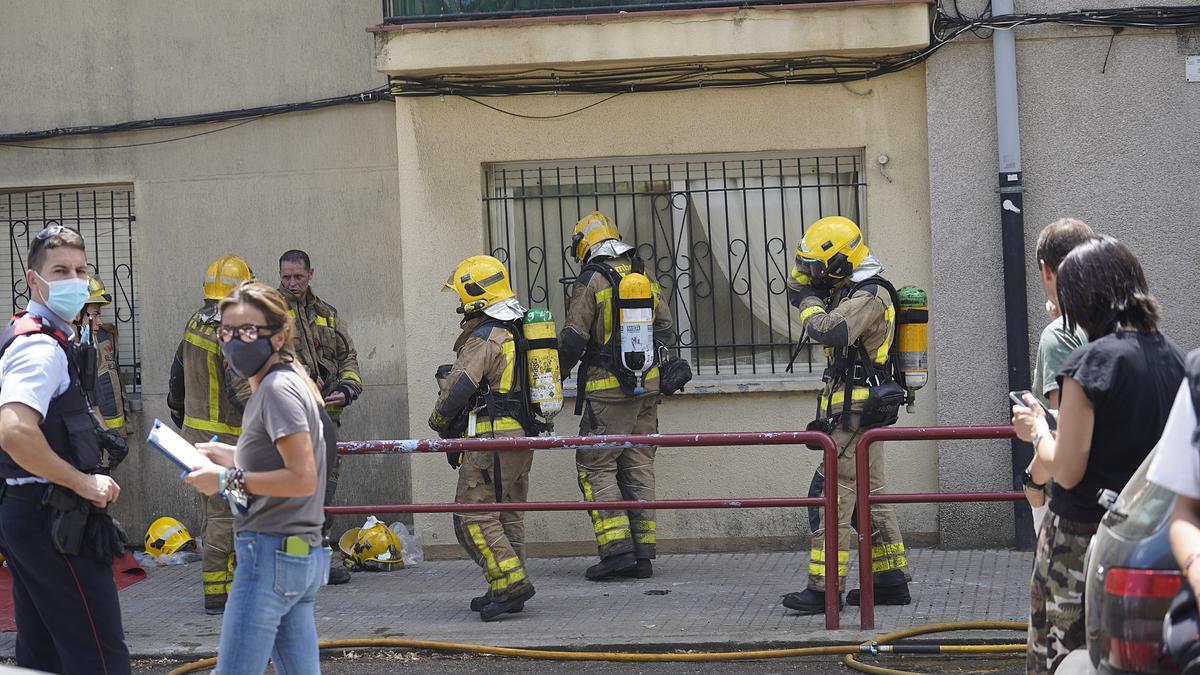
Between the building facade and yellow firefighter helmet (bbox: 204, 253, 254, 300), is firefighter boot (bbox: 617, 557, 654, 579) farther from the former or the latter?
yellow firefighter helmet (bbox: 204, 253, 254, 300)

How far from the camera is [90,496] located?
4.30m

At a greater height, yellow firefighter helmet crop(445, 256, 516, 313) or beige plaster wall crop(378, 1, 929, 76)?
beige plaster wall crop(378, 1, 929, 76)

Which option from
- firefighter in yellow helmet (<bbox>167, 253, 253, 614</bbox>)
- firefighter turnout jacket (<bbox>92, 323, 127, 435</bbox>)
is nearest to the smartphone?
firefighter in yellow helmet (<bbox>167, 253, 253, 614</bbox>)

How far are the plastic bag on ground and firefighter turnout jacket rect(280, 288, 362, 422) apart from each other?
0.98 metres

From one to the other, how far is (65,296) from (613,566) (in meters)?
4.14

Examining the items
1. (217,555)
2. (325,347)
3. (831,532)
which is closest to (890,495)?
(831,532)

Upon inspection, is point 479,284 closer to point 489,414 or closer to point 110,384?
point 489,414

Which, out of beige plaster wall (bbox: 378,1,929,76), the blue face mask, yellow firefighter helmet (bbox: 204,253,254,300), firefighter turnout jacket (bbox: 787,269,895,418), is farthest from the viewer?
beige plaster wall (bbox: 378,1,929,76)

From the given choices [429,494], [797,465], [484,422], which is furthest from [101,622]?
[797,465]

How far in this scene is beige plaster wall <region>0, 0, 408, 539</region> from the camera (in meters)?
9.07

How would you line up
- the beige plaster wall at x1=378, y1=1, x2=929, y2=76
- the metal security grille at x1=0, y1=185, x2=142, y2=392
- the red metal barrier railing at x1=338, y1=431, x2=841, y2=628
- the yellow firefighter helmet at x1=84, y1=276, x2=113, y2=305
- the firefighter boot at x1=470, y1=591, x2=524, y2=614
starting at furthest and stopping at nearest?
1. the metal security grille at x1=0, y1=185, x2=142, y2=392
2. the yellow firefighter helmet at x1=84, y1=276, x2=113, y2=305
3. the beige plaster wall at x1=378, y1=1, x2=929, y2=76
4. the firefighter boot at x1=470, y1=591, x2=524, y2=614
5. the red metal barrier railing at x1=338, y1=431, x2=841, y2=628

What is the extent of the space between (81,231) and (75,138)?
2.22ft

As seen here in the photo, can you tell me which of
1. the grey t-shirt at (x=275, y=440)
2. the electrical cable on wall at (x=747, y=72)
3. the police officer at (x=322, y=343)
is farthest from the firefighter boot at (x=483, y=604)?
the electrical cable on wall at (x=747, y=72)

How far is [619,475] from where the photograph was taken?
818 centimetres
